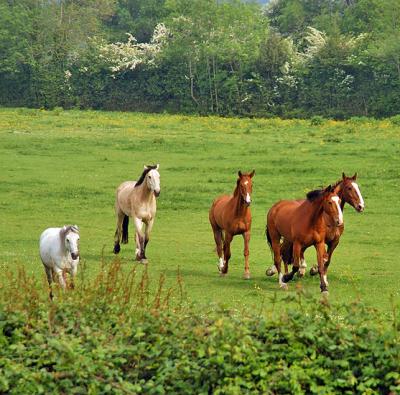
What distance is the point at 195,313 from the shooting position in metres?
11.9

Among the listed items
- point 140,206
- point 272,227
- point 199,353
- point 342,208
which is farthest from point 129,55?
point 199,353

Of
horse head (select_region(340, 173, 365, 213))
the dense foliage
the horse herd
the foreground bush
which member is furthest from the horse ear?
the dense foliage

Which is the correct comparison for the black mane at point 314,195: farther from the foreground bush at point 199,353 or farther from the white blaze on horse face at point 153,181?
the foreground bush at point 199,353

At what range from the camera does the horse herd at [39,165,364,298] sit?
17.7m

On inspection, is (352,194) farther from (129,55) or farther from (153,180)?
(129,55)

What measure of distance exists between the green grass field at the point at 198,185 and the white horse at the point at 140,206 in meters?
0.41

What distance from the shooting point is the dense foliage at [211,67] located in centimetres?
6538

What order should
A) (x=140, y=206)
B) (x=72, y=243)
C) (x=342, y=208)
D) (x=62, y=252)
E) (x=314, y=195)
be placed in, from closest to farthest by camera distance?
(x=72, y=243)
(x=62, y=252)
(x=314, y=195)
(x=342, y=208)
(x=140, y=206)

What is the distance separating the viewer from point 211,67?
70.4m

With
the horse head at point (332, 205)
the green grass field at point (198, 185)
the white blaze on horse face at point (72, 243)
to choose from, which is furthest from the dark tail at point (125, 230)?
the white blaze on horse face at point (72, 243)

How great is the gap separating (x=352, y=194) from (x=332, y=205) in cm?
168

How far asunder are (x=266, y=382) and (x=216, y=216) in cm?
1163

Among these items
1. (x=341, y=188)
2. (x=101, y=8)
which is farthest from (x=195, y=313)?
(x=101, y=8)

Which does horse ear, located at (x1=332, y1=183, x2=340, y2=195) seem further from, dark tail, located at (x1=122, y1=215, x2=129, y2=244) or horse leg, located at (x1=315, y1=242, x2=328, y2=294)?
dark tail, located at (x1=122, y1=215, x2=129, y2=244)
